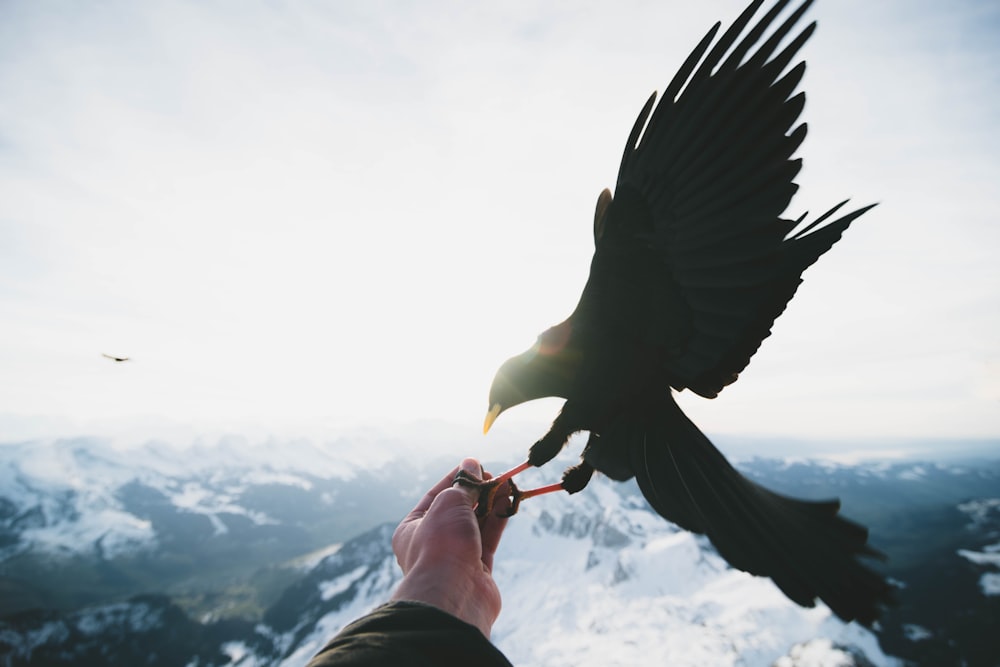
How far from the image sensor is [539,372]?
12.3 ft

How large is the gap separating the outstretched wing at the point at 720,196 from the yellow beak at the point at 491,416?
5.61 feet

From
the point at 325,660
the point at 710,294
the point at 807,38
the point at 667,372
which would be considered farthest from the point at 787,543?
the point at 807,38

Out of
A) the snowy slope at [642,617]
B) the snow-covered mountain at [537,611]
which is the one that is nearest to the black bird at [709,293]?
the snowy slope at [642,617]

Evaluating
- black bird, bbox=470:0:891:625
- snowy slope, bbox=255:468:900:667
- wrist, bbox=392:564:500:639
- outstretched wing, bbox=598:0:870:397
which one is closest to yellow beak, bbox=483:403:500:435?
black bird, bbox=470:0:891:625

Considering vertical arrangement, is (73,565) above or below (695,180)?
below

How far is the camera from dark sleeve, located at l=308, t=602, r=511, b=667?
192 centimetres

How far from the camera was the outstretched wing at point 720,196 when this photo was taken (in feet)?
8.39

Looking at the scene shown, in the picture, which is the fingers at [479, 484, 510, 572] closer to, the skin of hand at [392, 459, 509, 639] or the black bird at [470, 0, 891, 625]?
the skin of hand at [392, 459, 509, 639]

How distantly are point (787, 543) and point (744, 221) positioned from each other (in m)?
1.75

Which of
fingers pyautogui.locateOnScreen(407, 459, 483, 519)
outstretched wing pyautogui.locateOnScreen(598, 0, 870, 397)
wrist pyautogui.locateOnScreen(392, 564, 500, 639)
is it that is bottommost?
wrist pyautogui.locateOnScreen(392, 564, 500, 639)

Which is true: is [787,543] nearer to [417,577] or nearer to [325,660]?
[417,577]

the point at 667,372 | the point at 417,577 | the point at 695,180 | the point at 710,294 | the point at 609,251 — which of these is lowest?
the point at 417,577

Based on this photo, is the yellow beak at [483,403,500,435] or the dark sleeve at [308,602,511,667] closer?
the dark sleeve at [308,602,511,667]

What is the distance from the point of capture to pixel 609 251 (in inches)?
116
